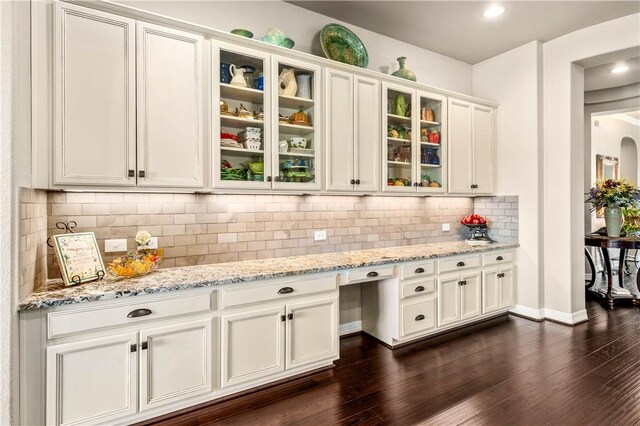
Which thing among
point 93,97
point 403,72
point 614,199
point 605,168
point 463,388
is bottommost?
point 463,388

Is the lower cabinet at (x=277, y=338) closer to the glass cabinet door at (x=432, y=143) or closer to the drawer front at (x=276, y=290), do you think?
the drawer front at (x=276, y=290)

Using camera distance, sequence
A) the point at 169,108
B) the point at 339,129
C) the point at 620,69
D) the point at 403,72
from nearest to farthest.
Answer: the point at 169,108, the point at 339,129, the point at 403,72, the point at 620,69

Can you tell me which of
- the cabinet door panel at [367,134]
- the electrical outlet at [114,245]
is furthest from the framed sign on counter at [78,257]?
the cabinet door panel at [367,134]

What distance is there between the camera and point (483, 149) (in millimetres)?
4016

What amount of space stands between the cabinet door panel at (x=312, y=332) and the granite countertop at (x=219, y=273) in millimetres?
274

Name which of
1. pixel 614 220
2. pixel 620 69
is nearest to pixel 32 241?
pixel 614 220

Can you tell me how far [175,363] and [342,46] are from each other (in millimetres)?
2975

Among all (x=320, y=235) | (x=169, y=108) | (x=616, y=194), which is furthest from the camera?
(x=616, y=194)

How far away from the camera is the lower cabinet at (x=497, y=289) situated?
360 centimetres

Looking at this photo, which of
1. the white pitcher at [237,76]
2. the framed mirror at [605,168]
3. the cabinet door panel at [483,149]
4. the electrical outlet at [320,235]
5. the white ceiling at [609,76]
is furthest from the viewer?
the framed mirror at [605,168]

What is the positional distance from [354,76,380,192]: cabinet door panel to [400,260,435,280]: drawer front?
0.79 meters

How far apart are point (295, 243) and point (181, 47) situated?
181 centimetres

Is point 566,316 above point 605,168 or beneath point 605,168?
beneath

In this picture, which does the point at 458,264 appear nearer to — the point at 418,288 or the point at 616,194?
the point at 418,288
